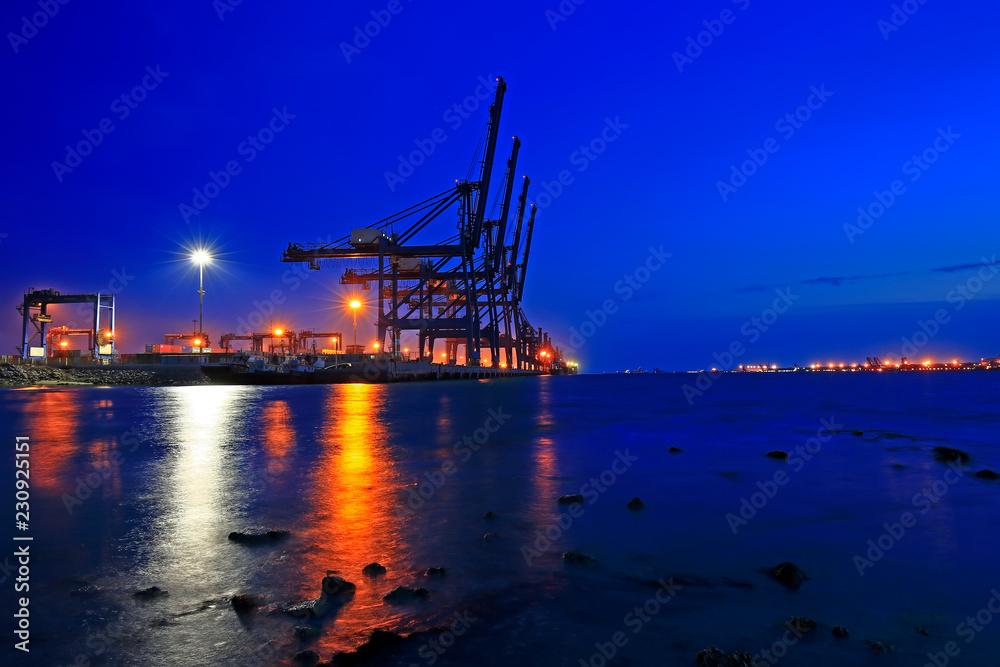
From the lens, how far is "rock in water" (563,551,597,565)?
13.9ft

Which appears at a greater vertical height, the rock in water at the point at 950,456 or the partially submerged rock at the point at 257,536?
the partially submerged rock at the point at 257,536

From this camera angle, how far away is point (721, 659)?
2826mm

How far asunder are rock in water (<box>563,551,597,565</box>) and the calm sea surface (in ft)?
0.24

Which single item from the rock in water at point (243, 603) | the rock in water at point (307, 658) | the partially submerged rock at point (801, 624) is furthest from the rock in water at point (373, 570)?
the partially submerged rock at point (801, 624)

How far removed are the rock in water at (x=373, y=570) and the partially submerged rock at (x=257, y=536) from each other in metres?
1.19

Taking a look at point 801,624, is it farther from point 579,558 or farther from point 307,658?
point 307,658

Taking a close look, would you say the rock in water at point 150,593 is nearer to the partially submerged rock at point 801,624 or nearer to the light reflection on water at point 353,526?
the light reflection on water at point 353,526

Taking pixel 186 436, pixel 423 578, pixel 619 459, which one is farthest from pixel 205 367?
pixel 423 578

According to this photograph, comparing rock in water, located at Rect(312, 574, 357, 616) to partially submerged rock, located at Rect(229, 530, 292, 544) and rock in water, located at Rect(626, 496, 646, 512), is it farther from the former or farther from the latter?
rock in water, located at Rect(626, 496, 646, 512)

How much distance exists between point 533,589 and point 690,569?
130 cm

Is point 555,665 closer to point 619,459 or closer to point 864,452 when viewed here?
point 619,459

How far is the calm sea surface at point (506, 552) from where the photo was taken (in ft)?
9.94

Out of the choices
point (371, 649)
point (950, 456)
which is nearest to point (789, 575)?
point (371, 649)

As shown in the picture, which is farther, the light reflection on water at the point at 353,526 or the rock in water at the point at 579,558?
the rock in water at the point at 579,558
